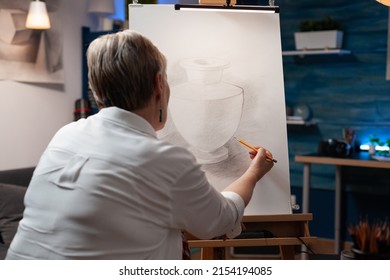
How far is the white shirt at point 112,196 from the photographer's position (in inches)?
51.3

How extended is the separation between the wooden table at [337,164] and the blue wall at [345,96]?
0.25m

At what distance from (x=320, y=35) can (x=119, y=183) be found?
127 inches

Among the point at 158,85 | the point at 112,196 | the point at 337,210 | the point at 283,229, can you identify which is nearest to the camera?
the point at 112,196

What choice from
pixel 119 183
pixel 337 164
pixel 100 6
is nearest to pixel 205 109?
pixel 119 183

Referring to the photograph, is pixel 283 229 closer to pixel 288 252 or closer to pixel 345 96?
pixel 288 252

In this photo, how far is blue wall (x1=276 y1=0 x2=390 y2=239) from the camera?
13.6ft

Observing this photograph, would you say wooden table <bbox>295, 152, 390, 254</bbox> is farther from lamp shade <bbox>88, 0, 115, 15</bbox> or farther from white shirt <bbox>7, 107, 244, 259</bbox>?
white shirt <bbox>7, 107, 244, 259</bbox>

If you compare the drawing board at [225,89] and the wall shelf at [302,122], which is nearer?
the drawing board at [225,89]

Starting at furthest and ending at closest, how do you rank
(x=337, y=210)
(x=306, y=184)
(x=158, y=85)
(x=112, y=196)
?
1. (x=337, y=210)
2. (x=306, y=184)
3. (x=158, y=85)
4. (x=112, y=196)

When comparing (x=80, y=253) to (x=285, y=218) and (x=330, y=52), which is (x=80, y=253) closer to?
(x=285, y=218)

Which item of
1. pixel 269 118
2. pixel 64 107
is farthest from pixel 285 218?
pixel 64 107

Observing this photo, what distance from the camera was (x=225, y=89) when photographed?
2.15 m

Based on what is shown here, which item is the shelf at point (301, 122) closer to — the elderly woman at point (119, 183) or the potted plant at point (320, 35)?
the potted plant at point (320, 35)

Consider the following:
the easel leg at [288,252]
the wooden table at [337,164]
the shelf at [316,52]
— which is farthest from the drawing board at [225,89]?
the shelf at [316,52]
